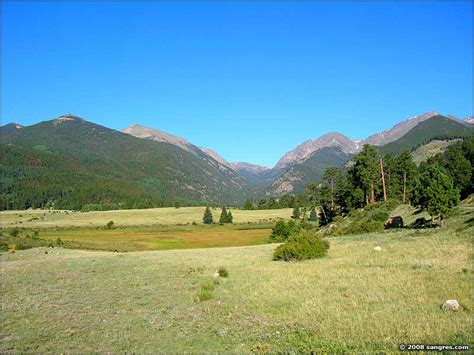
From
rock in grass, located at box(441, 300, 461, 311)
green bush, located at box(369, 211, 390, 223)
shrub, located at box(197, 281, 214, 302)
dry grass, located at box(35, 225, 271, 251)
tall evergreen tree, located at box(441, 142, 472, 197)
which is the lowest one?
dry grass, located at box(35, 225, 271, 251)

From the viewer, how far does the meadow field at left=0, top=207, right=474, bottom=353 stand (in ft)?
38.4

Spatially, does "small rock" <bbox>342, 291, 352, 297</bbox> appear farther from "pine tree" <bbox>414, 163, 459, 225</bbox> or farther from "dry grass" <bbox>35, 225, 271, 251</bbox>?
"dry grass" <bbox>35, 225, 271, 251</bbox>

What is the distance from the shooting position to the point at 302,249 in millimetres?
33406

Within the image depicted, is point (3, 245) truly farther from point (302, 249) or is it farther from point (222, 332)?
point (222, 332)

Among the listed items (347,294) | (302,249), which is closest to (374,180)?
(302,249)

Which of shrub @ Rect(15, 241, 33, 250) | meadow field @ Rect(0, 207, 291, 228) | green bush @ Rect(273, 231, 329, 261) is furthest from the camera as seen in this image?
meadow field @ Rect(0, 207, 291, 228)

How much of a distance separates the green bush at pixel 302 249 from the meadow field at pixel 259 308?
428cm

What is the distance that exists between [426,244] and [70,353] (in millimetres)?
27819

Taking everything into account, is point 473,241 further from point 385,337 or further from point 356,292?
point 385,337

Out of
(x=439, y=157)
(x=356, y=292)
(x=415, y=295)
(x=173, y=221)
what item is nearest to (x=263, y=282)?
(x=356, y=292)

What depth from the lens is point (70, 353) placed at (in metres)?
11.9

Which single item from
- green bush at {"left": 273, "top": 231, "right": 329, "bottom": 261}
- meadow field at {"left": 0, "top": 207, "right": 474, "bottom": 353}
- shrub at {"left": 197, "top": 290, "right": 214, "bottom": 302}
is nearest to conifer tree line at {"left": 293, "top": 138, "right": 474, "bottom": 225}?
green bush at {"left": 273, "top": 231, "right": 329, "bottom": 261}

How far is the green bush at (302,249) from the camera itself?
108 feet

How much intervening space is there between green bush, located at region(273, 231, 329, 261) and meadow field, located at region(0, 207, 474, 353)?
4283 mm
